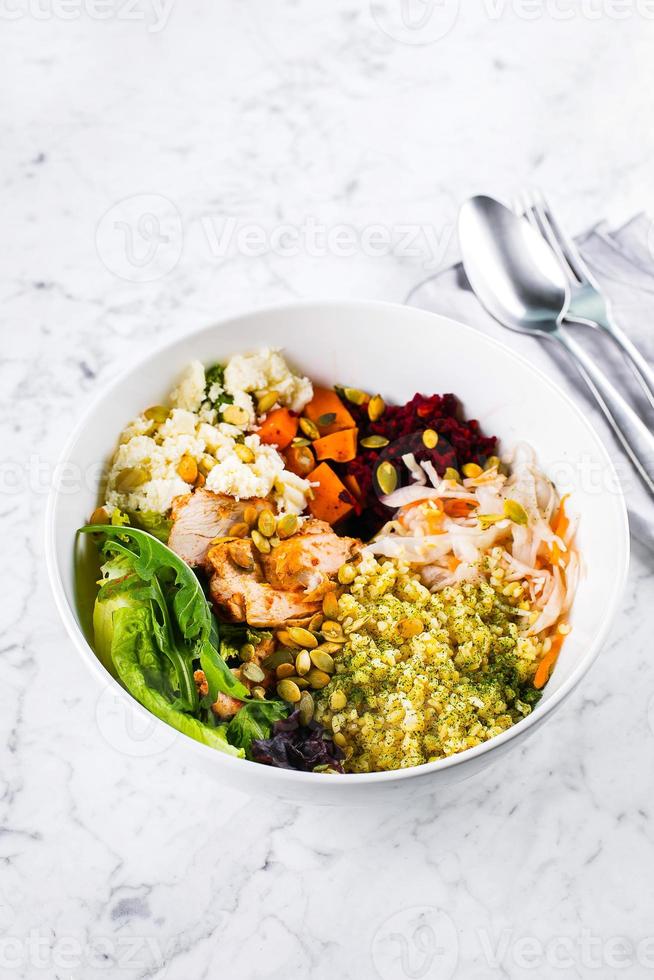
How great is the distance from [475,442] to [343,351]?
43cm

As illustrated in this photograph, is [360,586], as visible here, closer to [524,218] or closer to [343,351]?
[343,351]

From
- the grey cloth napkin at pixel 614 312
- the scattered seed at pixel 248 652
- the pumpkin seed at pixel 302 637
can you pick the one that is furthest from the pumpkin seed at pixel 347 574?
the grey cloth napkin at pixel 614 312

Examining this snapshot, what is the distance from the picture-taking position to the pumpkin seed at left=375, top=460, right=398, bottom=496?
254cm

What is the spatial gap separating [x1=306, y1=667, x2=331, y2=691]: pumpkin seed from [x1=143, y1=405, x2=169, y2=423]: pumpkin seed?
0.77 metres

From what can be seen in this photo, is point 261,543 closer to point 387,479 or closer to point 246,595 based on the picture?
point 246,595

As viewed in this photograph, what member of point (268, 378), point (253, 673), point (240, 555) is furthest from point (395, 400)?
point (253, 673)

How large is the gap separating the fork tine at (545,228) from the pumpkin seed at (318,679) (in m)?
1.49

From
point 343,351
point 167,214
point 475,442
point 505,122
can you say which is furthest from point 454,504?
point 505,122

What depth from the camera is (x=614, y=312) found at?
3.04 metres

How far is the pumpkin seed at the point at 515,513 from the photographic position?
240 cm

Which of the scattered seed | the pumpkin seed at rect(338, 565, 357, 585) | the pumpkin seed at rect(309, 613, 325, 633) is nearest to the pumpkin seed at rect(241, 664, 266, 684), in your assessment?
the scattered seed

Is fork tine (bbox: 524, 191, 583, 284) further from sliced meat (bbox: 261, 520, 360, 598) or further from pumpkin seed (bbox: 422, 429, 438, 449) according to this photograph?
sliced meat (bbox: 261, 520, 360, 598)

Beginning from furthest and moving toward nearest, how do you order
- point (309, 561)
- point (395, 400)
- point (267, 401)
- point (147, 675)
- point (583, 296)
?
point (583, 296)
point (395, 400)
point (267, 401)
point (309, 561)
point (147, 675)

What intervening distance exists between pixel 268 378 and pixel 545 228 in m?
1.09
